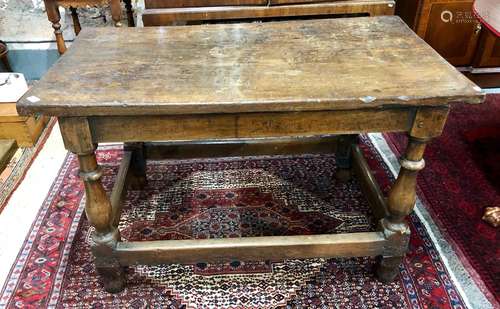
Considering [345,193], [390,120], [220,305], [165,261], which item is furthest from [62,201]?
[390,120]

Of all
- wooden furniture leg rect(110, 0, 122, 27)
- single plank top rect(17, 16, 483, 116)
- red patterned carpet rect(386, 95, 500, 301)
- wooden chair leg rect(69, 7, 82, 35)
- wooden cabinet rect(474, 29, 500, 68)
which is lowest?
red patterned carpet rect(386, 95, 500, 301)

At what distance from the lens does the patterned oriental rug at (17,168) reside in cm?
196

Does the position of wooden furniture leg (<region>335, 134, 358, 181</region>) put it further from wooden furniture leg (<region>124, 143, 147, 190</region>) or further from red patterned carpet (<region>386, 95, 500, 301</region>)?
wooden furniture leg (<region>124, 143, 147, 190</region>)

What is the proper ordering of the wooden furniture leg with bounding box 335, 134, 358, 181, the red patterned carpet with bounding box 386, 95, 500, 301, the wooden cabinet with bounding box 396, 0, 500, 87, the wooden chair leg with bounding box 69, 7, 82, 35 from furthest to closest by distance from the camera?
1. the wooden chair leg with bounding box 69, 7, 82, 35
2. the wooden cabinet with bounding box 396, 0, 500, 87
3. the wooden furniture leg with bounding box 335, 134, 358, 181
4. the red patterned carpet with bounding box 386, 95, 500, 301

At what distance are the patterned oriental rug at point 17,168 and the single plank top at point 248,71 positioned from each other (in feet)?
2.79

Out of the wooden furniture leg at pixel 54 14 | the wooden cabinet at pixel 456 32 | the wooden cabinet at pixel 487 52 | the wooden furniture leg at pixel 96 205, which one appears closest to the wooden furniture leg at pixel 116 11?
the wooden furniture leg at pixel 54 14

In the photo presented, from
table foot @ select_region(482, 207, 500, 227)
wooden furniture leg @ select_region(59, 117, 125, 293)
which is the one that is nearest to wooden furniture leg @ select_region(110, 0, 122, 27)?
wooden furniture leg @ select_region(59, 117, 125, 293)

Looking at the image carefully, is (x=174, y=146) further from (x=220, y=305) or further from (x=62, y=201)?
(x=220, y=305)

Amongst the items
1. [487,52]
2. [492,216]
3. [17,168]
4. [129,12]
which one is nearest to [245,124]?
[492,216]

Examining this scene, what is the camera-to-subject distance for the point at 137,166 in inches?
74.7

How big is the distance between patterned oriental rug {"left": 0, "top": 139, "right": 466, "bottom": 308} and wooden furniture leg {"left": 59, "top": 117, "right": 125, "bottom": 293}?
10 centimetres

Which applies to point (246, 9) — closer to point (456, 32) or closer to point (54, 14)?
point (54, 14)

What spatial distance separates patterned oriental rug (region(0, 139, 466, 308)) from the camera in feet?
4.81

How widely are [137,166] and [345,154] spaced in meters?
0.92
